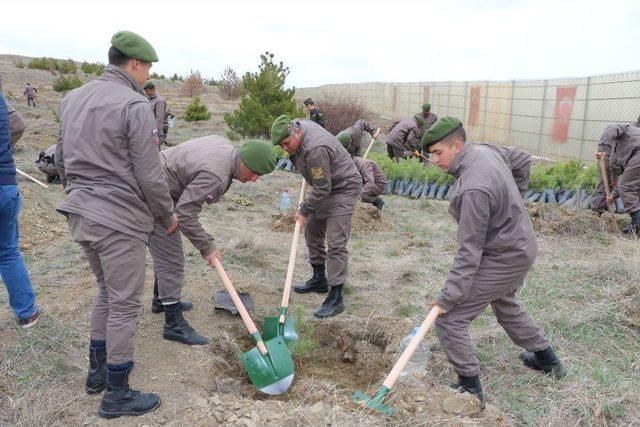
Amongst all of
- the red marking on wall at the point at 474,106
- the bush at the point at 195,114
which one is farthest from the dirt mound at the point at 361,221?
the red marking on wall at the point at 474,106

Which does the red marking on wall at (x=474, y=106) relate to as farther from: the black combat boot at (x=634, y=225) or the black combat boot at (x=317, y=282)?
the black combat boot at (x=317, y=282)

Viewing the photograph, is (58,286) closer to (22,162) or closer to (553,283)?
(553,283)

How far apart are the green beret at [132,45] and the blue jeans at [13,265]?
145 cm

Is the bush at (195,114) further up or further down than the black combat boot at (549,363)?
further up

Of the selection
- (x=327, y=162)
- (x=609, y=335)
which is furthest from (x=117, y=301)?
(x=609, y=335)

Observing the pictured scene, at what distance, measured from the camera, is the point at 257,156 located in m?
3.46

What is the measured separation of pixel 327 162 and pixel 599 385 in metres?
2.48

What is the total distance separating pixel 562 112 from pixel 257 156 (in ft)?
45.6

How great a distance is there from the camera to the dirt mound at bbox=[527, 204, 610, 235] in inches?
284

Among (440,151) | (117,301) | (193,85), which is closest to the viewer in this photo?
(117,301)

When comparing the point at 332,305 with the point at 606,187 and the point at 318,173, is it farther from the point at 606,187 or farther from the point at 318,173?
the point at 606,187

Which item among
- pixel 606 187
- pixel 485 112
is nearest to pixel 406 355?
pixel 606 187

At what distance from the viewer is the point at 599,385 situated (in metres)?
3.21

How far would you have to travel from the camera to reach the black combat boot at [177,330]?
3699mm
